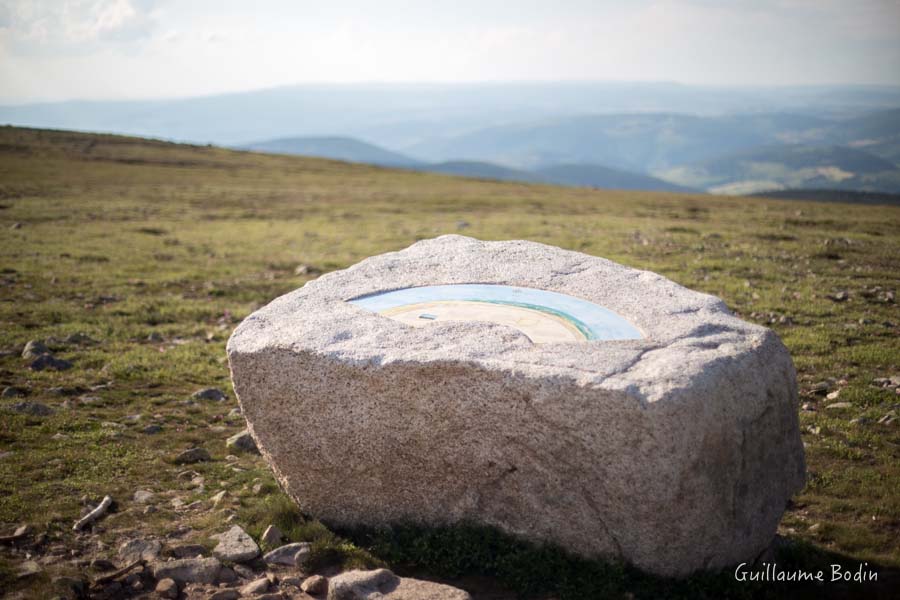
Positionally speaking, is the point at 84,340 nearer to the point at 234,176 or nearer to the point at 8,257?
the point at 8,257

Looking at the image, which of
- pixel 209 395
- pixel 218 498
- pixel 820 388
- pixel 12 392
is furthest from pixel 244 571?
pixel 820 388

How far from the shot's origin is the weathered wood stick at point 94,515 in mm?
7734

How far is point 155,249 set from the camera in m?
26.5

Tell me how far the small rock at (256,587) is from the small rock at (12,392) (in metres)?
7.30

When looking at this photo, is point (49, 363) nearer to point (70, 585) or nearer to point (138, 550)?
point (138, 550)

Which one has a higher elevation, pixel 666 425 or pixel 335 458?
pixel 666 425

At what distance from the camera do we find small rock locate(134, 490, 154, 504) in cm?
850

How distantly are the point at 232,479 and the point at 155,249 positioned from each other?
19835 mm

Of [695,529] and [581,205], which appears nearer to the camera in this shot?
[695,529]

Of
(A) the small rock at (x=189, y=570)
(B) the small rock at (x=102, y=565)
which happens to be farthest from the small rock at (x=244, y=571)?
(B) the small rock at (x=102, y=565)

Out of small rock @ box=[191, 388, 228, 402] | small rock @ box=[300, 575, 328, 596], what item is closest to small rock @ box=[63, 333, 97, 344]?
small rock @ box=[191, 388, 228, 402]

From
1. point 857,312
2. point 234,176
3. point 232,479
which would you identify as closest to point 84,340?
point 232,479

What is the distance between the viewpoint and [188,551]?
7.34 metres

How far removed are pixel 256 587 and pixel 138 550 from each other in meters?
1.65
